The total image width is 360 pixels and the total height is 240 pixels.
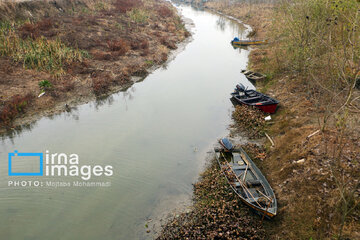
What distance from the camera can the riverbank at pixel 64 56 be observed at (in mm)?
18047

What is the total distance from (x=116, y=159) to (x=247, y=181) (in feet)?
24.7

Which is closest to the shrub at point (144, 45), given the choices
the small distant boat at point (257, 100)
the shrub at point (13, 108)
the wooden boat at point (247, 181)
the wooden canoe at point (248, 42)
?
the wooden canoe at point (248, 42)

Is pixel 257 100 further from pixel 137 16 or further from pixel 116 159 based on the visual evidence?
pixel 137 16

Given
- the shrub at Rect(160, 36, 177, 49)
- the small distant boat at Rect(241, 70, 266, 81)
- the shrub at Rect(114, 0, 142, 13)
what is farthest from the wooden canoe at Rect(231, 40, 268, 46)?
the shrub at Rect(114, 0, 142, 13)

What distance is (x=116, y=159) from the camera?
13609 mm

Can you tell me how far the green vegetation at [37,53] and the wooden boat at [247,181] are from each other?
1703cm

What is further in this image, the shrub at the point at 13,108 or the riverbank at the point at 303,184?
the shrub at the point at 13,108

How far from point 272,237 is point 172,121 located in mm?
10620

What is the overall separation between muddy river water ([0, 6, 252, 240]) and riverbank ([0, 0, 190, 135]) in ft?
5.42

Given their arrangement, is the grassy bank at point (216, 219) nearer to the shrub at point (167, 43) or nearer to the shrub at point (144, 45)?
the shrub at point (144, 45)

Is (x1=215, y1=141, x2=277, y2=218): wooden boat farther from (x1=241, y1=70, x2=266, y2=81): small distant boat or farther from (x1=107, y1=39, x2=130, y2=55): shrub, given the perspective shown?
(x1=107, y1=39, x2=130, y2=55): shrub

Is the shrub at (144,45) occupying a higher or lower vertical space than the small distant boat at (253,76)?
higher

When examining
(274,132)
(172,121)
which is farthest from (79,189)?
(274,132)

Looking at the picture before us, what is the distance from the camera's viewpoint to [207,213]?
9547 millimetres
